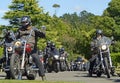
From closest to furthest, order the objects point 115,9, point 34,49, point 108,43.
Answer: point 34,49 < point 108,43 < point 115,9

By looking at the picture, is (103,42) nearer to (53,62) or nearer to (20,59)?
(20,59)

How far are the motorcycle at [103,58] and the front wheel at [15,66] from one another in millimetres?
5062

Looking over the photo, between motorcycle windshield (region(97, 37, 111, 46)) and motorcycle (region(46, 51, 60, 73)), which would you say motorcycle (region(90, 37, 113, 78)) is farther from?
motorcycle (region(46, 51, 60, 73))

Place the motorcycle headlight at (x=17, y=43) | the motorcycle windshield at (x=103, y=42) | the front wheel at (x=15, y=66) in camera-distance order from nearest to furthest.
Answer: the front wheel at (x=15, y=66) → the motorcycle headlight at (x=17, y=43) → the motorcycle windshield at (x=103, y=42)

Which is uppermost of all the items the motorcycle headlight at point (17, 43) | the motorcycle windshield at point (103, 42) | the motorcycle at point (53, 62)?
the motorcycle windshield at point (103, 42)

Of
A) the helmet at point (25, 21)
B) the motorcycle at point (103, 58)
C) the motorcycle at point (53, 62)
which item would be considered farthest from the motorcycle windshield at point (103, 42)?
the motorcycle at point (53, 62)

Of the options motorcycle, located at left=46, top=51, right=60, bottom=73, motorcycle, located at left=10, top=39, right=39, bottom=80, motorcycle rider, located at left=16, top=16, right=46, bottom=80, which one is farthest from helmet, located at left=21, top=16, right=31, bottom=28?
motorcycle, located at left=46, top=51, right=60, bottom=73

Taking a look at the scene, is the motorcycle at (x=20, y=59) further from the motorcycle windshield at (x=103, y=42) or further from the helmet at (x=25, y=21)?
the motorcycle windshield at (x=103, y=42)

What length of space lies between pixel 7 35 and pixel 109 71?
12.9ft

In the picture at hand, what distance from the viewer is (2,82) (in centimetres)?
1107

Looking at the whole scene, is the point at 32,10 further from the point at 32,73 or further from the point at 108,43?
the point at 32,73

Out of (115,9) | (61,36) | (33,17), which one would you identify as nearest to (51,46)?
(33,17)

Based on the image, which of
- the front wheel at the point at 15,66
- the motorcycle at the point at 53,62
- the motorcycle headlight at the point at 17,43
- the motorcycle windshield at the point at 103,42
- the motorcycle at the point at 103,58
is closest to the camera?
the front wheel at the point at 15,66

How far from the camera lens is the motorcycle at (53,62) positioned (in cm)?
2678
